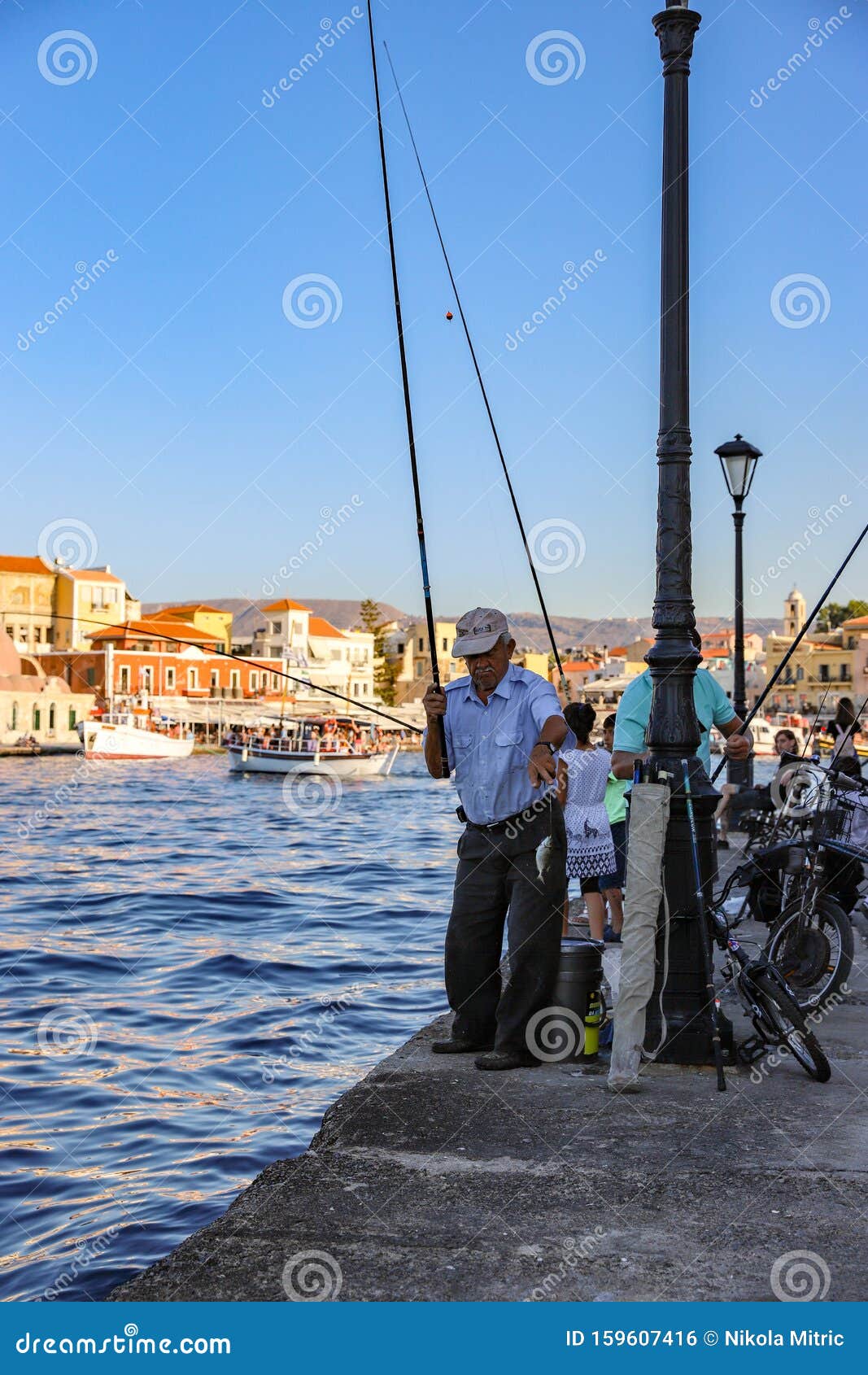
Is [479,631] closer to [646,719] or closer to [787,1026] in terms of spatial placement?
[646,719]

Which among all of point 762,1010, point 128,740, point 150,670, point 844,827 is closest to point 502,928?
point 762,1010

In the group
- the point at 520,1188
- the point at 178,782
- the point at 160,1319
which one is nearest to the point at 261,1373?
the point at 160,1319

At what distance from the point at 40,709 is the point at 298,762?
26352mm

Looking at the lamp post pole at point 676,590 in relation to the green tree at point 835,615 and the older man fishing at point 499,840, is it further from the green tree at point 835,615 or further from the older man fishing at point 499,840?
the green tree at point 835,615

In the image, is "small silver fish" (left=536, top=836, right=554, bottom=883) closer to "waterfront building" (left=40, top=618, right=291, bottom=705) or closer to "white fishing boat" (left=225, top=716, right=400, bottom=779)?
"white fishing boat" (left=225, top=716, right=400, bottom=779)

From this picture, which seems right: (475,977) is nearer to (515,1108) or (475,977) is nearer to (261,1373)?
(515,1108)

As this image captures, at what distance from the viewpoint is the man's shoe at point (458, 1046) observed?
576 centimetres

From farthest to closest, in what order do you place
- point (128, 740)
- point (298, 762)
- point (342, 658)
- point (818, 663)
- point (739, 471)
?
point (818, 663)
point (342, 658)
point (128, 740)
point (298, 762)
point (739, 471)

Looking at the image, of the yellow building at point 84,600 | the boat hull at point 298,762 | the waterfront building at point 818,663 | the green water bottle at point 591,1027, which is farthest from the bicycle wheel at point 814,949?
the waterfront building at point 818,663

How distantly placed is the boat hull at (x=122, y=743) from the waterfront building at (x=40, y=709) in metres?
3.16

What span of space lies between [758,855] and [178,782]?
63211 millimetres

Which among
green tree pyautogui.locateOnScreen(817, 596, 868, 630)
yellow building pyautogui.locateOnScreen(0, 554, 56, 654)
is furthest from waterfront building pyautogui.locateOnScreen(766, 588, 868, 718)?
yellow building pyautogui.locateOnScreen(0, 554, 56, 654)

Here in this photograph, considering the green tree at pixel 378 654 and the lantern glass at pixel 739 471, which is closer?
the lantern glass at pixel 739 471

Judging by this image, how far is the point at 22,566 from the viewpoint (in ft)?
401
